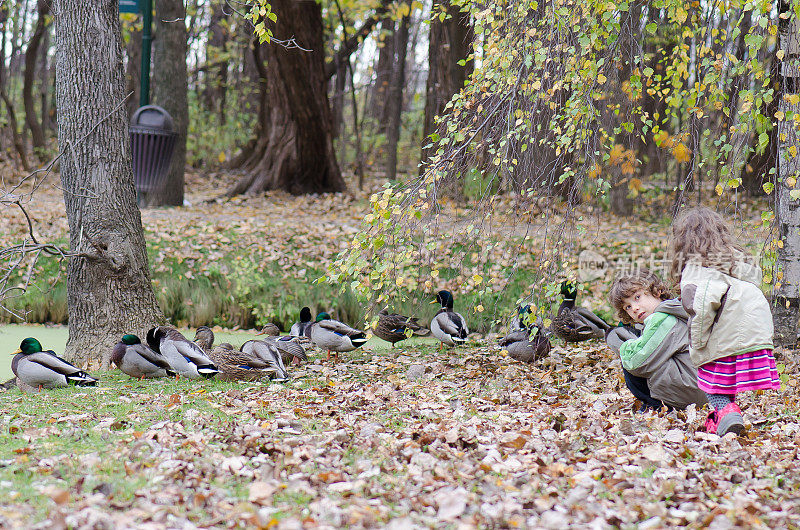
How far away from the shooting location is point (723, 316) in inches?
149

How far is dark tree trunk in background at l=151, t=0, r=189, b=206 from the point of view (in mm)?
11984

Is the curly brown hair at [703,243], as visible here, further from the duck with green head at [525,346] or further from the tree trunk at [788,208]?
the duck with green head at [525,346]

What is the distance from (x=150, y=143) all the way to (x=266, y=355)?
18.5ft

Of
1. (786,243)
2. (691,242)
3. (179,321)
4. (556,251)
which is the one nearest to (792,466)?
(691,242)

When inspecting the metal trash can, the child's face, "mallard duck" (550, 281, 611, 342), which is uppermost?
the metal trash can

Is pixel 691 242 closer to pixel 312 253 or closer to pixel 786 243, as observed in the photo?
pixel 786 243

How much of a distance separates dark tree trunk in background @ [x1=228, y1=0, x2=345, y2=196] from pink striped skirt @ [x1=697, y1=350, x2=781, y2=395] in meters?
10.4

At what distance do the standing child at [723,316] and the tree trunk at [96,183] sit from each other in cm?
448

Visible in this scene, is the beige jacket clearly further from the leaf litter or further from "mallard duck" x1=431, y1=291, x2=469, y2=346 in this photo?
"mallard duck" x1=431, y1=291, x2=469, y2=346

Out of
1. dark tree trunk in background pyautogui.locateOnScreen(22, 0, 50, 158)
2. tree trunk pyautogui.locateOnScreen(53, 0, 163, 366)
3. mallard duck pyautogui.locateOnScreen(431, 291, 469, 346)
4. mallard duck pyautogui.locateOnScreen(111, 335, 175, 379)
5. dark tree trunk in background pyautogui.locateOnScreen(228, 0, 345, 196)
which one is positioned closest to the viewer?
mallard duck pyautogui.locateOnScreen(111, 335, 175, 379)

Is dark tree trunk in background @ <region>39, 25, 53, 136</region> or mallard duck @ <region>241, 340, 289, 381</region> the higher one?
dark tree trunk in background @ <region>39, 25, 53, 136</region>

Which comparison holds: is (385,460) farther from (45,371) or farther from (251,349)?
(45,371)

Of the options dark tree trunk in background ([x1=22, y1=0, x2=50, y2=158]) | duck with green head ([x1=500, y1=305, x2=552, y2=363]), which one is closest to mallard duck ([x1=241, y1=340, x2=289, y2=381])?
duck with green head ([x1=500, y1=305, x2=552, y2=363])

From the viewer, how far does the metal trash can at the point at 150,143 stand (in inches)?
403
